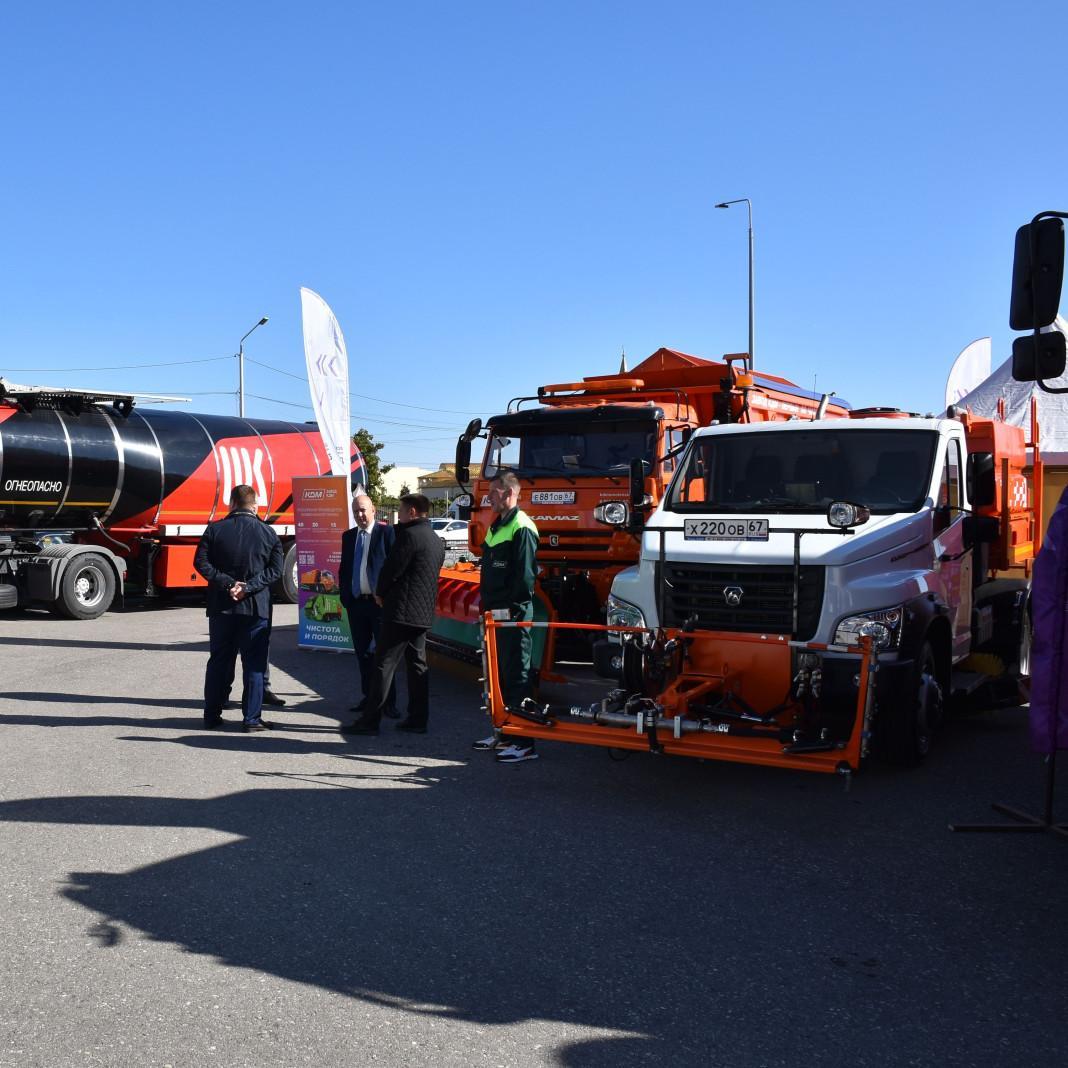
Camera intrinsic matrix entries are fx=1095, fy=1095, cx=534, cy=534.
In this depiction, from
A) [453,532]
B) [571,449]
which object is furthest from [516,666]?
[453,532]

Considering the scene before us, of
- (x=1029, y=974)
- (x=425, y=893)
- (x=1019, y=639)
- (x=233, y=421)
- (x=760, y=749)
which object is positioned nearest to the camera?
(x=1029, y=974)

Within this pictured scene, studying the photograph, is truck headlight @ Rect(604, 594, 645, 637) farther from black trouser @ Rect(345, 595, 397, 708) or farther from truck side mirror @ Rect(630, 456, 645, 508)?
black trouser @ Rect(345, 595, 397, 708)

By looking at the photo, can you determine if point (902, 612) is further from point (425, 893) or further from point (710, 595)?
point (425, 893)

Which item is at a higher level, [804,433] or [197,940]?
[804,433]

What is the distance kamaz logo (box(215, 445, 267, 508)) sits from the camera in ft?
62.0

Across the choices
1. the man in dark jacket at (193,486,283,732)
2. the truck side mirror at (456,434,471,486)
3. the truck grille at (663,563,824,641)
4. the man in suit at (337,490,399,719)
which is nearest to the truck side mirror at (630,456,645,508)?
the truck grille at (663,563,824,641)

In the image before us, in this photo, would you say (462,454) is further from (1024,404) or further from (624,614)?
(1024,404)

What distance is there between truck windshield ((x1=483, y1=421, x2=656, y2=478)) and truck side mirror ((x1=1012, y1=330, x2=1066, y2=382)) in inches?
212

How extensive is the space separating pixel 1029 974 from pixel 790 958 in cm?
86

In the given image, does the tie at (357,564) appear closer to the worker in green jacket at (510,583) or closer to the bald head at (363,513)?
the bald head at (363,513)

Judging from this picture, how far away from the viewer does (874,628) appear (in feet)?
20.8

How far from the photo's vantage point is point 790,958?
4.18 meters

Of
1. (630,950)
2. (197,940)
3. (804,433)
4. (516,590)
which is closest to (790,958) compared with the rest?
(630,950)

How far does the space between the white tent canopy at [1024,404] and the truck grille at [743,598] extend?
698cm
